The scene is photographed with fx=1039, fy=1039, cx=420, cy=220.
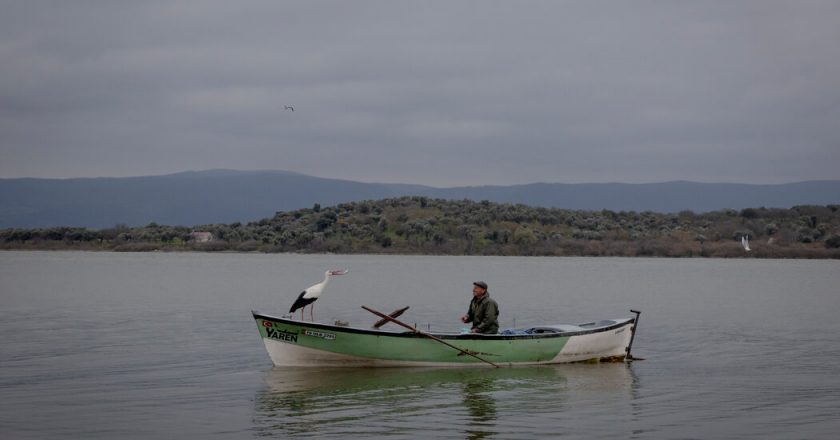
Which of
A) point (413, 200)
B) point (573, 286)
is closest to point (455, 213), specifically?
point (413, 200)

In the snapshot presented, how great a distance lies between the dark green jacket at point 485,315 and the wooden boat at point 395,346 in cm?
36

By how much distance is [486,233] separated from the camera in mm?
108500

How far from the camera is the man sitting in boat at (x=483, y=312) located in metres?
22.8

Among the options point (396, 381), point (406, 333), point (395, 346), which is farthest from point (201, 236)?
point (396, 381)

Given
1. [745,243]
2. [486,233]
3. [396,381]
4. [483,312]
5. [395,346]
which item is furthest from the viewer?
[486,233]

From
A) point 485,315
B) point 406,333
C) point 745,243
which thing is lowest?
point 406,333

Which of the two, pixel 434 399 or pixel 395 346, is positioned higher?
pixel 395 346

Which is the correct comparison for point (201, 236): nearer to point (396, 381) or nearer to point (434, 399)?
point (396, 381)

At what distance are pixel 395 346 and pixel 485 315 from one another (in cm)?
212

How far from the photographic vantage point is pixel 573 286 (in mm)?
59969

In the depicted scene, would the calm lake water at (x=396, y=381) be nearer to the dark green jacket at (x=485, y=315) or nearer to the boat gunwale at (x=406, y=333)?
the boat gunwale at (x=406, y=333)

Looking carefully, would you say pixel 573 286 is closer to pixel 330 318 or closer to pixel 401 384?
pixel 330 318

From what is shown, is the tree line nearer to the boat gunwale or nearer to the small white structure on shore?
the small white structure on shore

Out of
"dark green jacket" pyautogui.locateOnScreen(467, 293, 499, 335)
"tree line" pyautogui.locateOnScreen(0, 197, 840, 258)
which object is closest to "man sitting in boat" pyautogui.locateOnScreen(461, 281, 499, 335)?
"dark green jacket" pyautogui.locateOnScreen(467, 293, 499, 335)
